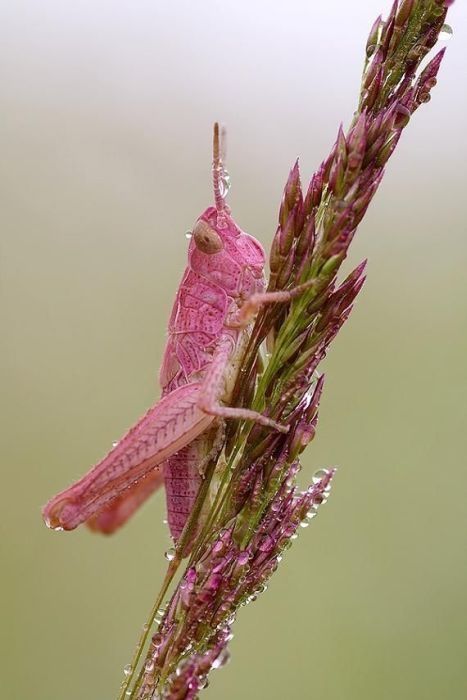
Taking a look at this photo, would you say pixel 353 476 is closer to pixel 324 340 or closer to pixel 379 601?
pixel 379 601

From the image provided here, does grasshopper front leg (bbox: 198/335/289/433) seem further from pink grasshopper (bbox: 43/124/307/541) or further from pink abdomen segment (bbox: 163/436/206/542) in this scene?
pink abdomen segment (bbox: 163/436/206/542)

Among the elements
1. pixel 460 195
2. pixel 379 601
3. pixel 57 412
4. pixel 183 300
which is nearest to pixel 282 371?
pixel 183 300

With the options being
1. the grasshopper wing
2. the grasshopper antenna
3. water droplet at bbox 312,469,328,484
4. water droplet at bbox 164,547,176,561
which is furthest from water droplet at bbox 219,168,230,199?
water droplet at bbox 164,547,176,561

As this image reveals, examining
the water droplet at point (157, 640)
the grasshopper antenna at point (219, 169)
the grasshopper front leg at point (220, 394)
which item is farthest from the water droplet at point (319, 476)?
the grasshopper antenna at point (219, 169)

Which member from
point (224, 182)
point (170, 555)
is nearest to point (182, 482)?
point (170, 555)

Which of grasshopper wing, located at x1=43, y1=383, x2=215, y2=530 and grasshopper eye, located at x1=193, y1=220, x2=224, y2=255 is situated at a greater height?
grasshopper eye, located at x1=193, y1=220, x2=224, y2=255

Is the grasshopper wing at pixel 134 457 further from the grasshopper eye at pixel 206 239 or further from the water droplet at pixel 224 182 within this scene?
the water droplet at pixel 224 182
